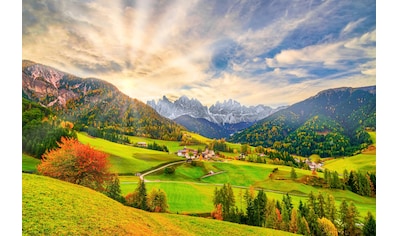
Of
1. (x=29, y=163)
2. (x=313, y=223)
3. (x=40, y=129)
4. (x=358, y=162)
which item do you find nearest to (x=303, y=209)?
(x=313, y=223)

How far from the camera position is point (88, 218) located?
289 inches

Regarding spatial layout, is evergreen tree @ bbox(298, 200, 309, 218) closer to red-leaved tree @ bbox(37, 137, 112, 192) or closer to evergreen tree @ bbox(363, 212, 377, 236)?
evergreen tree @ bbox(363, 212, 377, 236)

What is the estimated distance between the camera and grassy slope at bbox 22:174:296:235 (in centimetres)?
706

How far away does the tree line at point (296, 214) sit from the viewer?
931 centimetres

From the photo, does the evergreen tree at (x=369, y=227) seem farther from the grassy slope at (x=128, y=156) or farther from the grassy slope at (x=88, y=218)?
the grassy slope at (x=128, y=156)

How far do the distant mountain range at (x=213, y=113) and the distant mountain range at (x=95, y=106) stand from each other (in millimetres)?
516

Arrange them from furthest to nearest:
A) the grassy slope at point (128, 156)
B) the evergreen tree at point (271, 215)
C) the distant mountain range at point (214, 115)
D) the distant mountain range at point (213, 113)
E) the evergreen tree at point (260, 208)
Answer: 1. the distant mountain range at point (213, 113)
2. the grassy slope at point (128, 156)
3. the distant mountain range at point (214, 115)
4. the evergreen tree at point (260, 208)
5. the evergreen tree at point (271, 215)

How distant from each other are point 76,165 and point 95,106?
2.63m

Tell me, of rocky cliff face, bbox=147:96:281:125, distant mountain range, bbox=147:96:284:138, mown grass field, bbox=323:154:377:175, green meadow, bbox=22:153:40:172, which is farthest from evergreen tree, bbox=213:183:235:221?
green meadow, bbox=22:153:40:172

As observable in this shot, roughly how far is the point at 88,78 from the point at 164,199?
592 cm

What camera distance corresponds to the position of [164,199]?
9.68 m

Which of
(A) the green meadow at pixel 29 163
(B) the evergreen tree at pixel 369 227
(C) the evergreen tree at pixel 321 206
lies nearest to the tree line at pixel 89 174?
(A) the green meadow at pixel 29 163

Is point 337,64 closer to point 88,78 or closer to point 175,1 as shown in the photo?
point 175,1

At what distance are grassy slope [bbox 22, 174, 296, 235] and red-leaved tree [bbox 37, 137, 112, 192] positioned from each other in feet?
1.57
